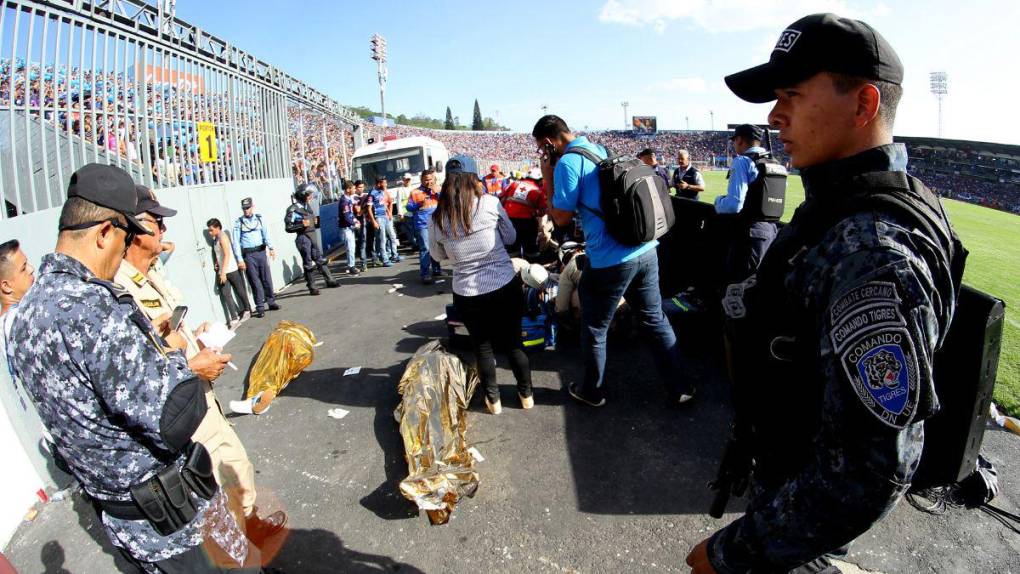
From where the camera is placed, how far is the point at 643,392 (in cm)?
414

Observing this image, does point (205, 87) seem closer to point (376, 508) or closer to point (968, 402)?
point (376, 508)

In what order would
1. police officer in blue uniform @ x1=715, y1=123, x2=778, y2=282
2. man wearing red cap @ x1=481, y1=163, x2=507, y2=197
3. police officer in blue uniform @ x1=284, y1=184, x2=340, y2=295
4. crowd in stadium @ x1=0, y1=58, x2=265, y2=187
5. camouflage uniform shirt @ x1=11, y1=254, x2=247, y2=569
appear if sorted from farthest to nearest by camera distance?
man wearing red cap @ x1=481, y1=163, x2=507, y2=197, police officer in blue uniform @ x1=284, y1=184, x2=340, y2=295, crowd in stadium @ x1=0, y1=58, x2=265, y2=187, police officer in blue uniform @ x1=715, y1=123, x2=778, y2=282, camouflage uniform shirt @ x1=11, y1=254, x2=247, y2=569

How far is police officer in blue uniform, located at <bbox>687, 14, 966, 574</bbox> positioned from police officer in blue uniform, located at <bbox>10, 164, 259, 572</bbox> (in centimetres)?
176

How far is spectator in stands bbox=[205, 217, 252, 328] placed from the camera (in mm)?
7105

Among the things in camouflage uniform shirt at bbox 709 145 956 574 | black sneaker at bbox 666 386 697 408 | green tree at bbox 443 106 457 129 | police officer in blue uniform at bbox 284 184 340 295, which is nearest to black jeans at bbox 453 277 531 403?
black sneaker at bbox 666 386 697 408

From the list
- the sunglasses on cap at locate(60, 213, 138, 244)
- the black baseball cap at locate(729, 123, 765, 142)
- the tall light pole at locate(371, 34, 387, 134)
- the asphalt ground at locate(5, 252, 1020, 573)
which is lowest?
the asphalt ground at locate(5, 252, 1020, 573)

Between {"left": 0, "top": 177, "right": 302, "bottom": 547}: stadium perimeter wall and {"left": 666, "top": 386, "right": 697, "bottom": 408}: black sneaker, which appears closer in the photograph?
{"left": 0, "top": 177, "right": 302, "bottom": 547}: stadium perimeter wall

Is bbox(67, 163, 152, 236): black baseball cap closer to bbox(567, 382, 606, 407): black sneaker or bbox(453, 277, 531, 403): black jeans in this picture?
bbox(453, 277, 531, 403): black jeans

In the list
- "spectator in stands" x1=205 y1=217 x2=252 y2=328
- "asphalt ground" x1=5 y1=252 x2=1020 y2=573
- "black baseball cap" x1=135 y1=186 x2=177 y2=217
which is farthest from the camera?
"spectator in stands" x1=205 y1=217 x2=252 y2=328

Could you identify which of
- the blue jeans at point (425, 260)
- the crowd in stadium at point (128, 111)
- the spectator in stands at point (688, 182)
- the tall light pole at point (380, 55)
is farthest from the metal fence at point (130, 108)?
the tall light pole at point (380, 55)

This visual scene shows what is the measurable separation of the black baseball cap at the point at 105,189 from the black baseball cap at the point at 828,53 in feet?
6.76

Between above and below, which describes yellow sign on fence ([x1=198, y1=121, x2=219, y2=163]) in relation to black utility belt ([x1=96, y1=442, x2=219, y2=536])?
above

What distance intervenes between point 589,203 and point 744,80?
6.51ft

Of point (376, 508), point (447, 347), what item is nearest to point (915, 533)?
point (376, 508)
